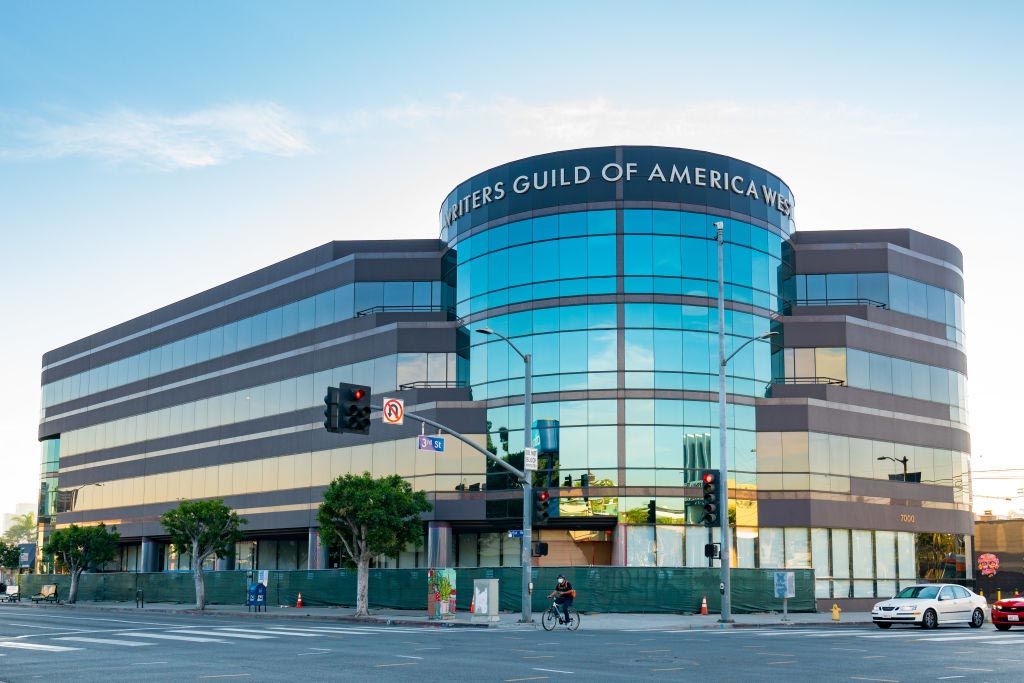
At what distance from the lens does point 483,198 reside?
54656mm

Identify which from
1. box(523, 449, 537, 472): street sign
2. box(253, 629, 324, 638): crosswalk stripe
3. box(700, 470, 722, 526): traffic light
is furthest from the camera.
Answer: box(523, 449, 537, 472): street sign

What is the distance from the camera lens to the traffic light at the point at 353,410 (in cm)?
2631

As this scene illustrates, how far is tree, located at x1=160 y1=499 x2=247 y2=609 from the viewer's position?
53.2 metres

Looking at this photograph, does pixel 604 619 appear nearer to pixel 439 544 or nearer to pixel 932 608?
pixel 932 608

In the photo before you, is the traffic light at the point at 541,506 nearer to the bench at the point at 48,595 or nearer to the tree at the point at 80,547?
the tree at the point at 80,547

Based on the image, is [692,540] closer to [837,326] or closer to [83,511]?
[837,326]

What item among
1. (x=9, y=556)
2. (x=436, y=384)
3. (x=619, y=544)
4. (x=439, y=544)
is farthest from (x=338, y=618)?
(x=9, y=556)

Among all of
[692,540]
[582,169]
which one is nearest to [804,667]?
[692,540]

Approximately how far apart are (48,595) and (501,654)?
57.2 m

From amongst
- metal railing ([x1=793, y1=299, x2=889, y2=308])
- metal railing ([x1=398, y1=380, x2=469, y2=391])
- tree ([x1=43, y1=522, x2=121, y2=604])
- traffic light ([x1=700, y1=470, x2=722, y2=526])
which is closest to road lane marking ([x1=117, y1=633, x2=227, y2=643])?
traffic light ([x1=700, y1=470, x2=722, y2=526])

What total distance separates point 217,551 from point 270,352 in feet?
47.2

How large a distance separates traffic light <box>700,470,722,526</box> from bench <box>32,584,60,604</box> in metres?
48.1

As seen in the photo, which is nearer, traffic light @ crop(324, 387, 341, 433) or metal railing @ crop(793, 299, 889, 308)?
traffic light @ crop(324, 387, 341, 433)

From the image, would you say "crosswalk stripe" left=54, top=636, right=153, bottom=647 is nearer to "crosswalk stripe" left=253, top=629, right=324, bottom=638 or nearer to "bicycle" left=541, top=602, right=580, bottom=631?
"crosswalk stripe" left=253, top=629, right=324, bottom=638
